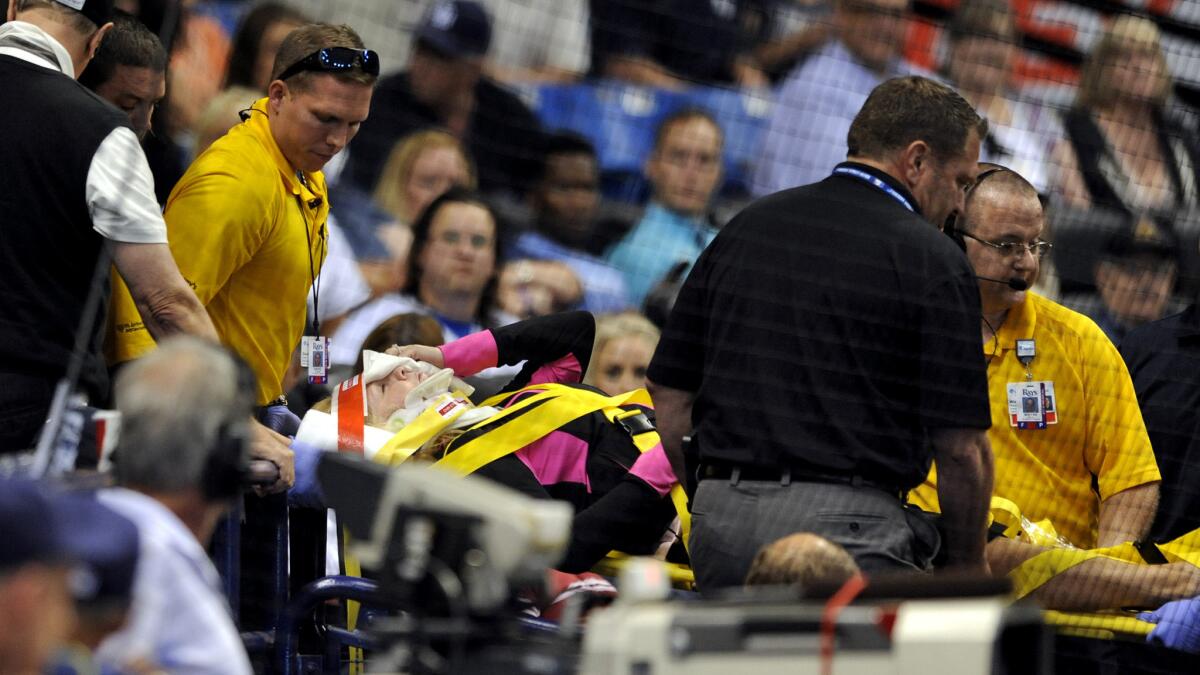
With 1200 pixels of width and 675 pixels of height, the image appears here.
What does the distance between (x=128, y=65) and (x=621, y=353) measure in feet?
6.64

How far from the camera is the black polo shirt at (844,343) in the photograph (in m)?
4.15

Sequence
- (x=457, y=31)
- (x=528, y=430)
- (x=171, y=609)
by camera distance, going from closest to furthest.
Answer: (x=171, y=609) < (x=528, y=430) < (x=457, y=31)

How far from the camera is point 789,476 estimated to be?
4188 millimetres

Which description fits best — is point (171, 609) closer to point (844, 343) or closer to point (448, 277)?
point (844, 343)

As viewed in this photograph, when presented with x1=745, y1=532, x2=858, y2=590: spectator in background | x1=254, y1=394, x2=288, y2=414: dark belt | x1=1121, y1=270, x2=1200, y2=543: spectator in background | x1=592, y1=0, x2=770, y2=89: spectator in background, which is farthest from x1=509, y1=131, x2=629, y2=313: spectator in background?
x1=745, y1=532, x2=858, y2=590: spectator in background

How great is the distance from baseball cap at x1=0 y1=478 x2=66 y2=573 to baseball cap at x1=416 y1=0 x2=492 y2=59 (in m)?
4.45

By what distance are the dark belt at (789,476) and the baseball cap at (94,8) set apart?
1.84m

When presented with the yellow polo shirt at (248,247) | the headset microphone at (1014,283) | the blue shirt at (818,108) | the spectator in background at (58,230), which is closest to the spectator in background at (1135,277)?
the blue shirt at (818,108)

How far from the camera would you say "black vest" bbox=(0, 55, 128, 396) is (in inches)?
167

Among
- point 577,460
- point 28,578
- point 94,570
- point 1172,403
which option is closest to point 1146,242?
point 1172,403

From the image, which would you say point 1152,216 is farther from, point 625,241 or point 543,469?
point 543,469

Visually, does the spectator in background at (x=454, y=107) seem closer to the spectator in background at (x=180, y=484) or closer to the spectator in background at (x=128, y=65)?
the spectator in background at (x=128, y=65)

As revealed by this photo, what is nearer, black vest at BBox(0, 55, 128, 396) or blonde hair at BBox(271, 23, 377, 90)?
black vest at BBox(0, 55, 128, 396)

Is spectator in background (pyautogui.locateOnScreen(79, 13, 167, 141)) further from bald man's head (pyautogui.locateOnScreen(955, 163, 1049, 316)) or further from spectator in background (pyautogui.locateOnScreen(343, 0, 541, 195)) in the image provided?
bald man's head (pyautogui.locateOnScreen(955, 163, 1049, 316))
